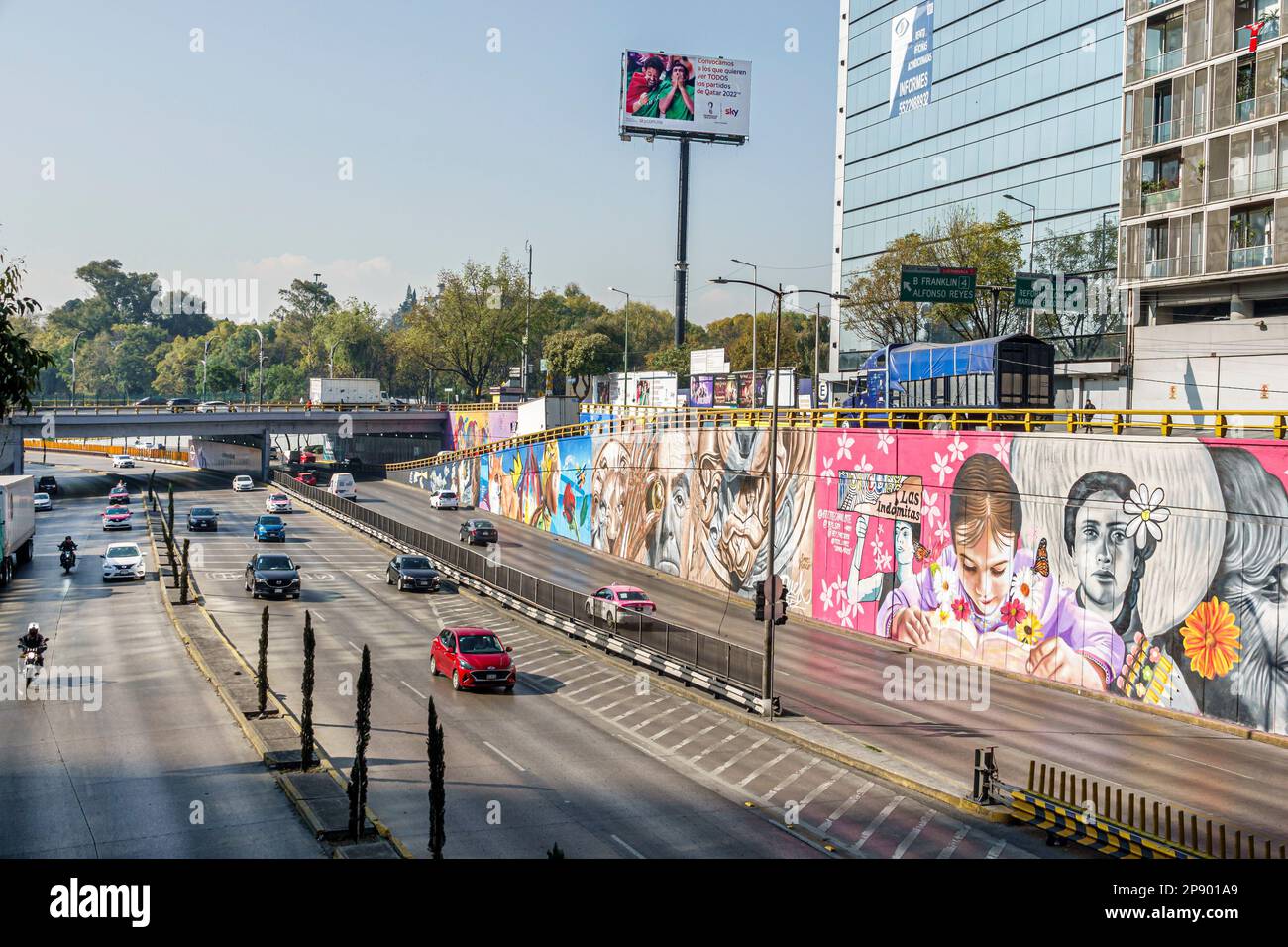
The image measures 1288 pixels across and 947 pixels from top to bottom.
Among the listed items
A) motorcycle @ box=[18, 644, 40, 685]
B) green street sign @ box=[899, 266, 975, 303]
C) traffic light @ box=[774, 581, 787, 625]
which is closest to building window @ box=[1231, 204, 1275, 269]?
green street sign @ box=[899, 266, 975, 303]

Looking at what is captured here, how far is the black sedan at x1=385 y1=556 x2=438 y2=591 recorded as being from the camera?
5106 centimetres

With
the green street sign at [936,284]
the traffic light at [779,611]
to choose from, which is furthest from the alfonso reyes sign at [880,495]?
the traffic light at [779,611]

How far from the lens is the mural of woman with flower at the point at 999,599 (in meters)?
34.8

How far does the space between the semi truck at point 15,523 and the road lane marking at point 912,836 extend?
45.1 m

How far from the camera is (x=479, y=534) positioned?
6850cm

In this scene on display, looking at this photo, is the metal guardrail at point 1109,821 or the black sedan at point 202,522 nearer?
the metal guardrail at point 1109,821

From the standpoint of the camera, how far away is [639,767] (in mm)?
25281

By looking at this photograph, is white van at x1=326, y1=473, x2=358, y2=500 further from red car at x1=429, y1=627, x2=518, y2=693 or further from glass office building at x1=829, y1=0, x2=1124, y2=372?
red car at x1=429, y1=627, x2=518, y2=693

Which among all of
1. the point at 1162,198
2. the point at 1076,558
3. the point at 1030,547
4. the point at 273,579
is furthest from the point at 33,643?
the point at 1162,198

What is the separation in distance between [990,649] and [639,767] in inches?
701

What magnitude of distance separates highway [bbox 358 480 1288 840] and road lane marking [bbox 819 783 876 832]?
2.21 meters

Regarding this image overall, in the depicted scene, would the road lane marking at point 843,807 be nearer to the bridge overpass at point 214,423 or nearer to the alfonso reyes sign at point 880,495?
the alfonso reyes sign at point 880,495

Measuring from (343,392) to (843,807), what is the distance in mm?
102265
